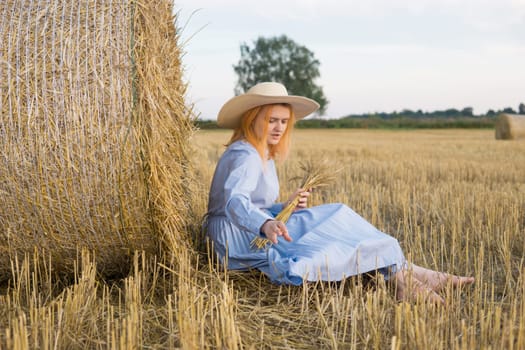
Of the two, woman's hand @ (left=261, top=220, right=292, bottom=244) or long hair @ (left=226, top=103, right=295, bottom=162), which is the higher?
long hair @ (left=226, top=103, right=295, bottom=162)

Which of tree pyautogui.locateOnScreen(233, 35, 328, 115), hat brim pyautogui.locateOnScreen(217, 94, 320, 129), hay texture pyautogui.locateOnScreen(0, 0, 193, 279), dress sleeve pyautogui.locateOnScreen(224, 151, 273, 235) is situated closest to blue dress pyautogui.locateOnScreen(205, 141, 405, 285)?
dress sleeve pyautogui.locateOnScreen(224, 151, 273, 235)

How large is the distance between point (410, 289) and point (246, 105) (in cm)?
139

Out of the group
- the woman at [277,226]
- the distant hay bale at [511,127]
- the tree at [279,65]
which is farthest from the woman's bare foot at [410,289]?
the tree at [279,65]

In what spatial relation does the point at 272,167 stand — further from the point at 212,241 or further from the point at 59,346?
the point at 59,346

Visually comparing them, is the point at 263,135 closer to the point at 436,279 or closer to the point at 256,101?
the point at 256,101

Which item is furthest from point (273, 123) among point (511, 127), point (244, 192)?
point (511, 127)

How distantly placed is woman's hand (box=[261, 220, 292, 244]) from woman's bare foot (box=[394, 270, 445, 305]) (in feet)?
2.00

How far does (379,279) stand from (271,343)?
79 cm

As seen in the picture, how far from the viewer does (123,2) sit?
2.87 meters

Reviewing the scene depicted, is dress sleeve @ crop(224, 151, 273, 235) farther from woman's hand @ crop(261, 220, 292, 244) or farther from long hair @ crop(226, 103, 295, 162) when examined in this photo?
long hair @ crop(226, 103, 295, 162)

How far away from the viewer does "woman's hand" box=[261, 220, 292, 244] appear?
273cm

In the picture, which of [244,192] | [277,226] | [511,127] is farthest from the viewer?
[511,127]

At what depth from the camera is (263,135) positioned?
3.45 metres

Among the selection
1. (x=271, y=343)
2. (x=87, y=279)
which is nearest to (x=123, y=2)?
(x=87, y=279)
